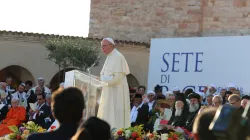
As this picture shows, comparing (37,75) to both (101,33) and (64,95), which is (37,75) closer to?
(101,33)

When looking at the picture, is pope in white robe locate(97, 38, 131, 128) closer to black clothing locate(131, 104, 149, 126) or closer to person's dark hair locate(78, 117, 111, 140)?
black clothing locate(131, 104, 149, 126)

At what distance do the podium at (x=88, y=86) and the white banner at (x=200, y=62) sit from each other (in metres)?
6.09

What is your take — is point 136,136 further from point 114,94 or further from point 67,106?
point 67,106

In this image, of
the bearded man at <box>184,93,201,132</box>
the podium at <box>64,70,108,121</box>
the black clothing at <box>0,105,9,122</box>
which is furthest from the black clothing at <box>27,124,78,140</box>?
the black clothing at <box>0,105,9,122</box>

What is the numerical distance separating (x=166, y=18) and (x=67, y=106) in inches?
845

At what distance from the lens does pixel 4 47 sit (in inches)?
930

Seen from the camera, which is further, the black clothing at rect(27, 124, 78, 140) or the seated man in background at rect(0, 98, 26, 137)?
the seated man in background at rect(0, 98, 26, 137)

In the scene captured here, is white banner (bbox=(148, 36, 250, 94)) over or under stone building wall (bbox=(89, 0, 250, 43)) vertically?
under

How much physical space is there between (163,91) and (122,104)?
23.2ft

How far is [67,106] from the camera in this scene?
3961 millimetres

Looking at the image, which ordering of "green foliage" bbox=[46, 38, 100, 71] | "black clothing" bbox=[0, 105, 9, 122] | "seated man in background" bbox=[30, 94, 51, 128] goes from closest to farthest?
"seated man in background" bbox=[30, 94, 51, 128]
"black clothing" bbox=[0, 105, 9, 122]
"green foliage" bbox=[46, 38, 100, 71]

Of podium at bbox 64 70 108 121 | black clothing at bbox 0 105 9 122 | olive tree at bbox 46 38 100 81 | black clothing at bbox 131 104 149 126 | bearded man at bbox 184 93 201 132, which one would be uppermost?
olive tree at bbox 46 38 100 81

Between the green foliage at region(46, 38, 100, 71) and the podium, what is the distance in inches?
431

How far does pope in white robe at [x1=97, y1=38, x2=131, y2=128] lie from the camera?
11.0m
